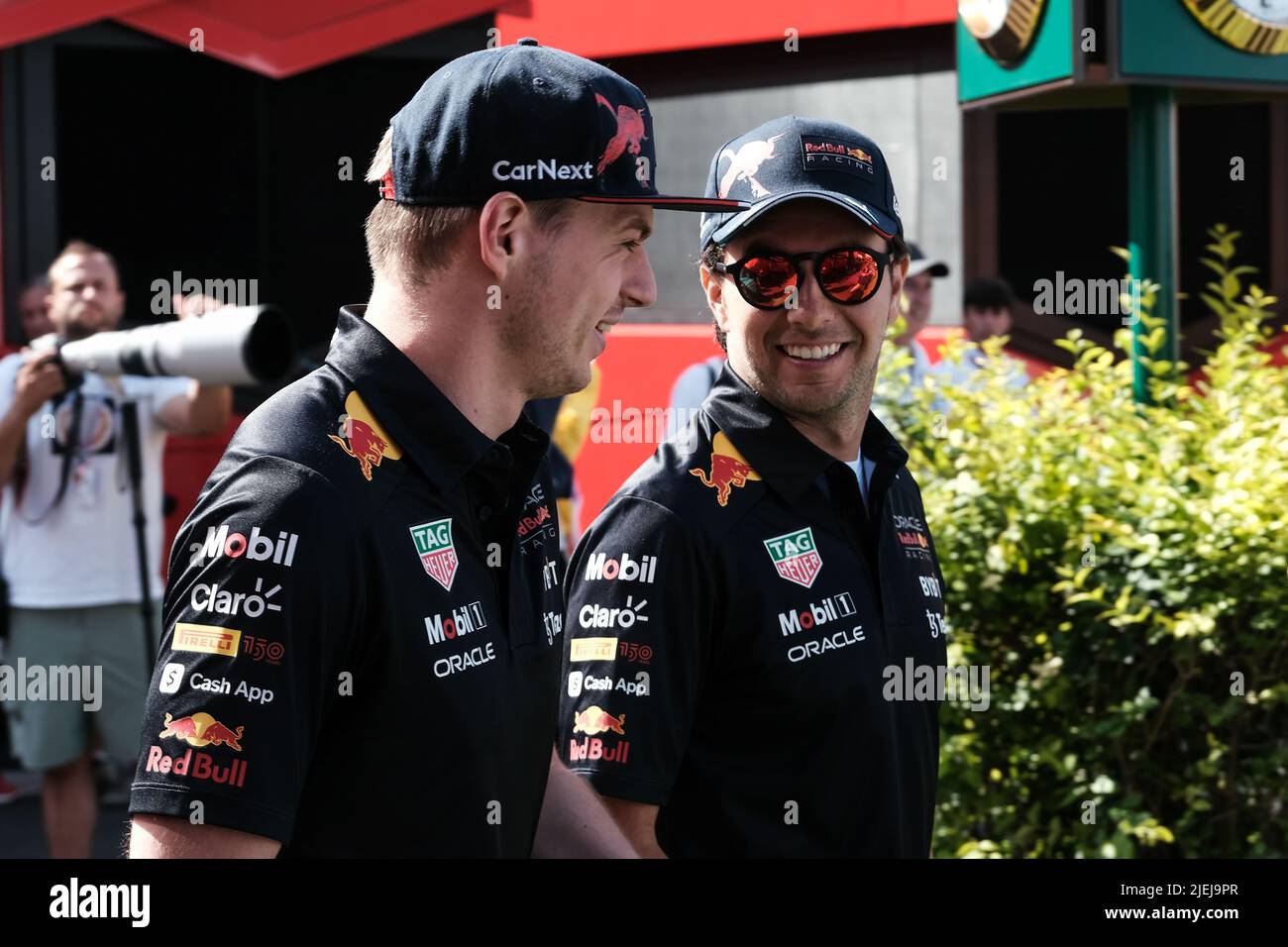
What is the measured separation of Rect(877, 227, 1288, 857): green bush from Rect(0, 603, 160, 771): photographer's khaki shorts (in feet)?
9.86

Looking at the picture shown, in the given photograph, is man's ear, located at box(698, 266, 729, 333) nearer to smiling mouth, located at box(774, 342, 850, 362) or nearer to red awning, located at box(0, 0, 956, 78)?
smiling mouth, located at box(774, 342, 850, 362)

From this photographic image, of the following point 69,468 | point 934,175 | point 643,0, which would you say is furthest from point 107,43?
point 934,175

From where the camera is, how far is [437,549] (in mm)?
1703

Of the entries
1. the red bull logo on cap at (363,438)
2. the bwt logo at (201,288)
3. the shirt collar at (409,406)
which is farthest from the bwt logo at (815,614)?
the bwt logo at (201,288)

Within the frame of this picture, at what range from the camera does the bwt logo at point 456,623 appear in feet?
5.42

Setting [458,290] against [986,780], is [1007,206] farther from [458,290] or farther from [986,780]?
[458,290]

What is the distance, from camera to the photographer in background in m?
5.59

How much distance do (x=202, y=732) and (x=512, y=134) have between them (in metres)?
0.70

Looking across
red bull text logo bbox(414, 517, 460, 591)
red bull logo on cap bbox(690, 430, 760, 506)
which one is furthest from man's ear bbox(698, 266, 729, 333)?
red bull text logo bbox(414, 517, 460, 591)

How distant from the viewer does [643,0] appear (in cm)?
829

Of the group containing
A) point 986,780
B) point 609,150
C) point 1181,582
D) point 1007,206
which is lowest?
point 986,780

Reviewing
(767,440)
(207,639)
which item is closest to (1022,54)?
(767,440)

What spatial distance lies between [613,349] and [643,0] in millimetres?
1795

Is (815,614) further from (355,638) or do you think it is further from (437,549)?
(355,638)
